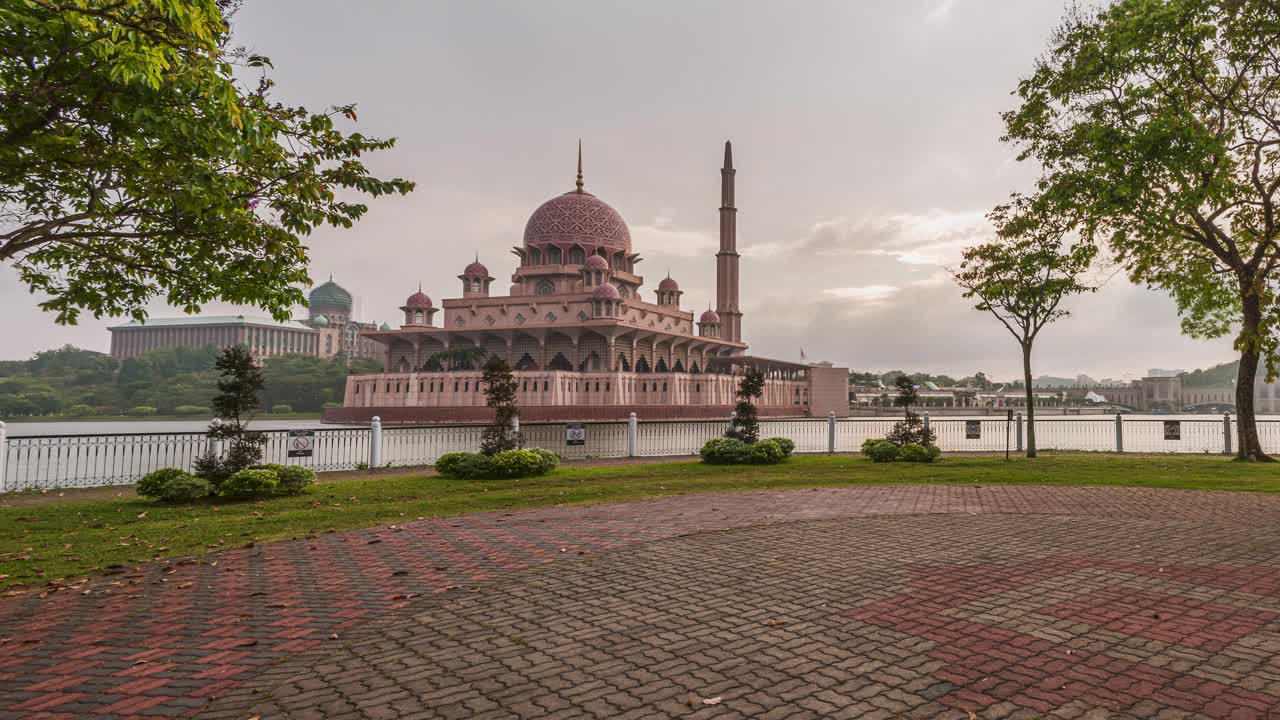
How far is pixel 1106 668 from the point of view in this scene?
445 cm

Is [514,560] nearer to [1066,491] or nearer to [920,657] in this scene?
[920,657]

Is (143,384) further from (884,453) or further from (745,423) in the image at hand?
(884,453)

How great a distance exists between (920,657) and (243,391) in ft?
42.3

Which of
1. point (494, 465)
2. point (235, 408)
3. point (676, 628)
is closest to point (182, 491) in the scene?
point (235, 408)

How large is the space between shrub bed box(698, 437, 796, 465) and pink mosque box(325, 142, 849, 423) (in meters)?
31.7

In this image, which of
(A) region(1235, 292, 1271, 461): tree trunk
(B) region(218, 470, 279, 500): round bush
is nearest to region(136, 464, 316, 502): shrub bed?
(B) region(218, 470, 279, 500): round bush

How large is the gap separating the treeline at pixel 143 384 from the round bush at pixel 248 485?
6315 cm

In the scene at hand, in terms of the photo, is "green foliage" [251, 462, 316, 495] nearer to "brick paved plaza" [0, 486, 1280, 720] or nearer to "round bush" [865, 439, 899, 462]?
"brick paved plaza" [0, 486, 1280, 720]

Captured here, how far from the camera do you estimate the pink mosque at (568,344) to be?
54.7 m

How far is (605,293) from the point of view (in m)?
56.7

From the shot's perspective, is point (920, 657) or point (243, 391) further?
point (243, 391)

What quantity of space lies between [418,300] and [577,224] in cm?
1512

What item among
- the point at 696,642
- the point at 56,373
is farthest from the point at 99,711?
the point at 56,373

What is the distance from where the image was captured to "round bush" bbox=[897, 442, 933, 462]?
19.9 m
